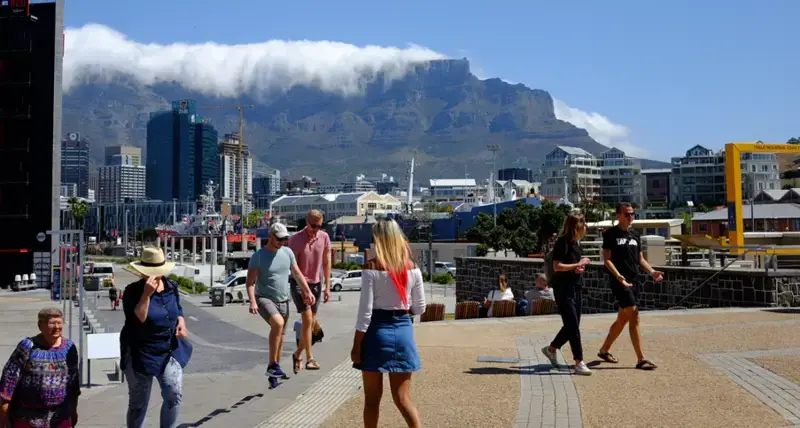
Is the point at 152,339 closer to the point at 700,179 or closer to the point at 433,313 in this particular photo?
the point at 433,313

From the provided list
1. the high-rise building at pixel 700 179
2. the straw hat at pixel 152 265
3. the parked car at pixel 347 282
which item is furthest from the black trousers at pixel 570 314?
the high-rise building at pixel 700 179

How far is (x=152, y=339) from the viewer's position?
239 inches

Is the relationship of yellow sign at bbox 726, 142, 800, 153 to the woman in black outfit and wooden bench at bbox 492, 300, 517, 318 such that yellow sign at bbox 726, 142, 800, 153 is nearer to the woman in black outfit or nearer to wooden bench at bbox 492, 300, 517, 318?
wooden bench at bbox 492, 300, 517, 318

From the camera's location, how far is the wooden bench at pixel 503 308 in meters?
16.2

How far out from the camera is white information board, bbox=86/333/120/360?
1136cm

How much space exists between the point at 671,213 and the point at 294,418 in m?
179

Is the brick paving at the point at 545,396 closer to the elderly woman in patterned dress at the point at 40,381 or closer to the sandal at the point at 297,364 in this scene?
the sandal at the point at 297,364

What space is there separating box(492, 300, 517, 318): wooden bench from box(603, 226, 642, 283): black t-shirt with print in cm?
731

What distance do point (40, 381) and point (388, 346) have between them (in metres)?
2.20

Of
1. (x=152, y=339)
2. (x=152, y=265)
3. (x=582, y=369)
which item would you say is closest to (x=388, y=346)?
(x=152, y=339)

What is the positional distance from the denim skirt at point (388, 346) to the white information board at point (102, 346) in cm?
694

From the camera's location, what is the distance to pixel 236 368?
12531 millimetres

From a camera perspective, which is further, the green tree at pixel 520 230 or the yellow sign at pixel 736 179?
the green tree at pixel 520 230

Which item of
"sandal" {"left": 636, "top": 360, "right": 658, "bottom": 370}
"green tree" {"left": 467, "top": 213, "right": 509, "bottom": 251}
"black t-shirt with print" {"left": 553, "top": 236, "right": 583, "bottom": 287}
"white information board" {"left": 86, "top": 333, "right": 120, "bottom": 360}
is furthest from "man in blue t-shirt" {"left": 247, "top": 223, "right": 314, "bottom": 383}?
"green tree" {"left": 467, "top": 213, "right": 509, "bottom": 251}
